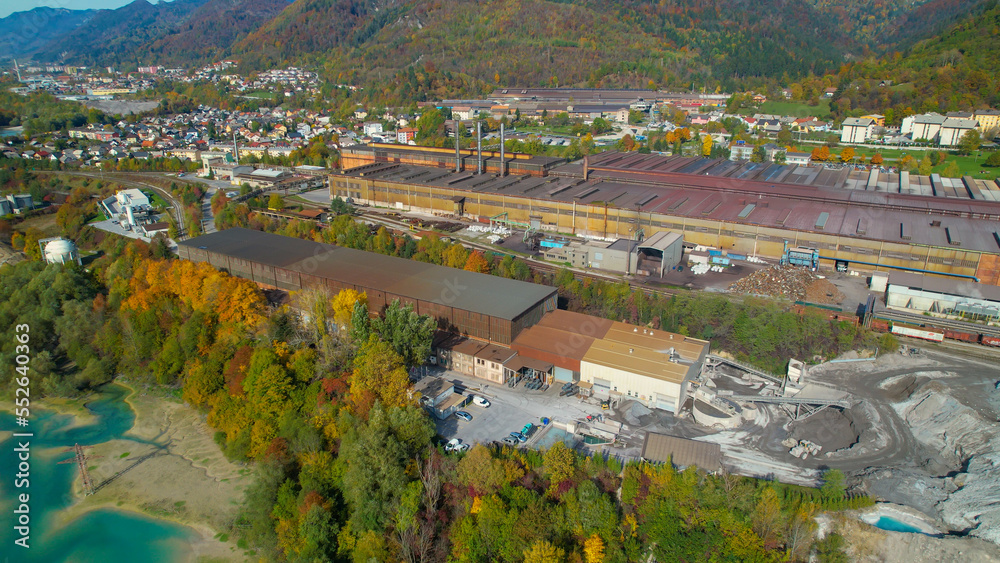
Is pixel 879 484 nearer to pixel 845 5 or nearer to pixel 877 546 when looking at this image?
pixel 877 546

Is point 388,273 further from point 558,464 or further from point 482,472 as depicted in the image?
point 558,464

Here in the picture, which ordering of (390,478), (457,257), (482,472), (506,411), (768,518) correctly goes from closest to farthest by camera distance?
1. (768,518)
2. (482,472)
3. (390,478)
4. (506,411)
5. (457,257)

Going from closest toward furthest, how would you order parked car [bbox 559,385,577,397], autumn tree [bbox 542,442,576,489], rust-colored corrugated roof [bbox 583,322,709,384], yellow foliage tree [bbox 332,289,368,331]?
autumn tree [bbox 542,442,576,489], rust-colored corrugated roof [bbox 583,322,709,384], parked car [bbox 559,385,577,397], yellow foliage tree [bbox 332,289,368,331]

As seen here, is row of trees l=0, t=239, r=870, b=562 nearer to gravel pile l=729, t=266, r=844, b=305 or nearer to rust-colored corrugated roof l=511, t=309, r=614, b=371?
rust-colored corrugated roof l=511, t=309, r=614, b=371

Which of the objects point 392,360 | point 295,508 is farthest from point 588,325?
point 295,508

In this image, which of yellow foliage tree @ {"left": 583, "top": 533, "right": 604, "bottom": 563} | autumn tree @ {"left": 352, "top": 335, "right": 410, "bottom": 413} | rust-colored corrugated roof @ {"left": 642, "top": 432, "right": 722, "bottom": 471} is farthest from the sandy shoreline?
rust-colored corrugated roof @ {"left": 642, "top": 432, "right": 722, "bottom": 471}

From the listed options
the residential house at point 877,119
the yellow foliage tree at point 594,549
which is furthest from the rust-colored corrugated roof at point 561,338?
the residential house at point 877,119

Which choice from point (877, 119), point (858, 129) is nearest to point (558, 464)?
point (858, 129)
